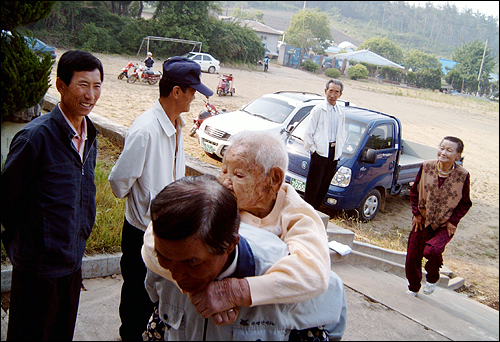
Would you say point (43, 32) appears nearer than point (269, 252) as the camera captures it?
No

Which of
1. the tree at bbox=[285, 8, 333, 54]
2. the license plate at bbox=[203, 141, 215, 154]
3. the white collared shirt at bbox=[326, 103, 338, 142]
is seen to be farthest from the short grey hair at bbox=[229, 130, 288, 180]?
the tree at bbox=[285, 8, 333, 54]

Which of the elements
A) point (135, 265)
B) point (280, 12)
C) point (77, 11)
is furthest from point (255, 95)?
point (135, 265)

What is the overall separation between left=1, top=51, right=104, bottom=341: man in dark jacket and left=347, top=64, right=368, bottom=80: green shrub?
74.0ft

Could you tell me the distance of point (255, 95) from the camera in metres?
18.9

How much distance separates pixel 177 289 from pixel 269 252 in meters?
0.28

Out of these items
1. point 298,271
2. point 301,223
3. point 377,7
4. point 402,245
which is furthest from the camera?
point 377,7

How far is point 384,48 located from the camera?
58.7 ft

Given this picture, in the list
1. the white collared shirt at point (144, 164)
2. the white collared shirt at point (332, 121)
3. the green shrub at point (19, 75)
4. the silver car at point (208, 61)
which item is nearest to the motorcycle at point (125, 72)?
the silver car at point (208, 61)

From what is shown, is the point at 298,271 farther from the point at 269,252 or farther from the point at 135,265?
the point at 135,265

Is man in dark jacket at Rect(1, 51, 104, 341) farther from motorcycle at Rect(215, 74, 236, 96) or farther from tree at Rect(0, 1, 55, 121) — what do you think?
motorcycle at Rect(215, 74, 236, 96)

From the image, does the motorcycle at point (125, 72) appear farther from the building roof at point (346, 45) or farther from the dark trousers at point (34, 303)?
the dark trousers at point (34, 303)

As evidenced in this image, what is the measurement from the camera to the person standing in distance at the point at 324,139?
19.6 ft

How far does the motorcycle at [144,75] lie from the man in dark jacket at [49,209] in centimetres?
1520

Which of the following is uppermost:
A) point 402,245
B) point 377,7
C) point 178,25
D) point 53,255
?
point 377,7
